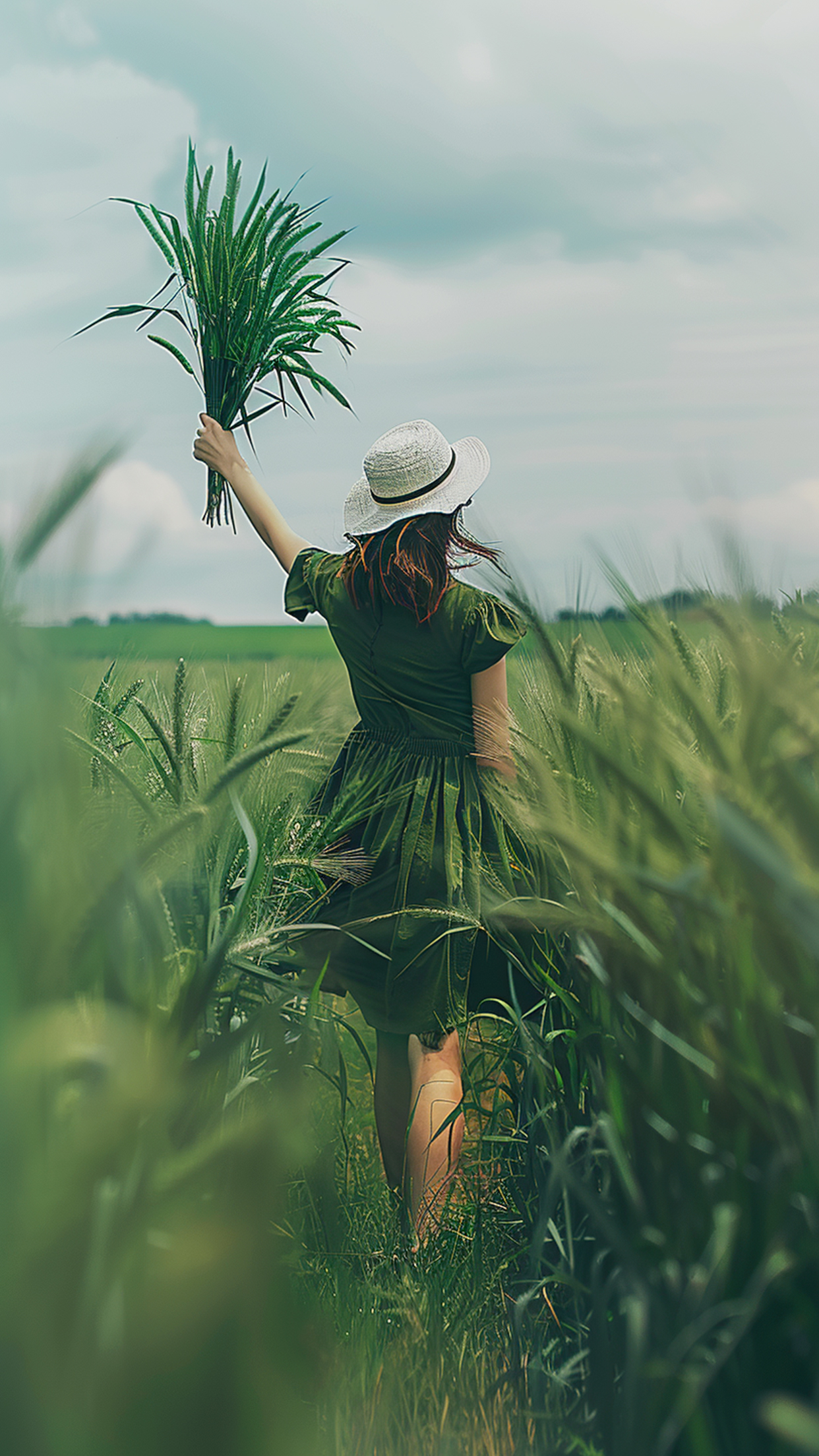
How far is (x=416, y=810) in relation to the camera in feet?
6.15

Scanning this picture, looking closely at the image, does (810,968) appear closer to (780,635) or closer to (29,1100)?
(29,1100)

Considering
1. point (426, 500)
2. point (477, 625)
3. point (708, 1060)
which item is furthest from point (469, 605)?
point (708, 1060)

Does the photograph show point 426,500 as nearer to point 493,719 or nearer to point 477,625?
point 477,625

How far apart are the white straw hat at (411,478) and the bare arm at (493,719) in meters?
0.33

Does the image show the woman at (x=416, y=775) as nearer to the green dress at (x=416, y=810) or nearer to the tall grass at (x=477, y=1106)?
the green dress at (x=416, y=810)

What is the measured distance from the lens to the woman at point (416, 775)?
178 cm

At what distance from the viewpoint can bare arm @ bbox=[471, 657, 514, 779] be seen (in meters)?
1.43

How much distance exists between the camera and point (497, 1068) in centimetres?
163

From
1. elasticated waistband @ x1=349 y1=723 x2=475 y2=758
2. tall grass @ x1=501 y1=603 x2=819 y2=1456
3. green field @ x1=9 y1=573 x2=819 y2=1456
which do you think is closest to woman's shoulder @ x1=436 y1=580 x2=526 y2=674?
elasticated waistband @ x1=349 y1=723 x2=475 y2=758

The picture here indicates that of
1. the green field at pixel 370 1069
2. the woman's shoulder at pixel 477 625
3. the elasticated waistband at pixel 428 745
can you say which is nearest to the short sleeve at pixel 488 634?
the woman's shoulder at pixel 477 625

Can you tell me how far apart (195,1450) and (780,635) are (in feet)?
4.05

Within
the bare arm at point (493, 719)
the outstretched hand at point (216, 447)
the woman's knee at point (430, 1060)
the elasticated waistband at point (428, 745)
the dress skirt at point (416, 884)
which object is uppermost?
the outstretched hand at point (216, 447)

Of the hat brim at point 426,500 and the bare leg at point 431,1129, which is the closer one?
the bare leg at point 431,1129

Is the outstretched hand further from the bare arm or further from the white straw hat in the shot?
the bare arm
